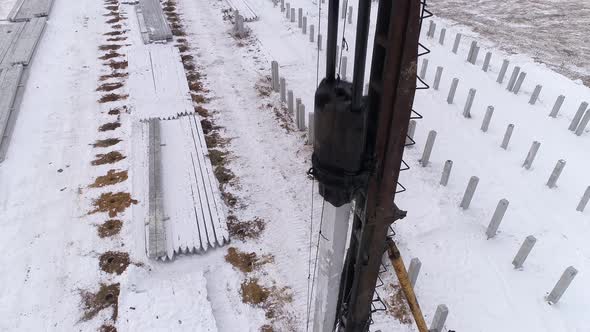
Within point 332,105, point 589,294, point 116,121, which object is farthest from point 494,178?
point 116,121

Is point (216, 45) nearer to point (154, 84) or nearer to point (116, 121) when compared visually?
point (154, 84)

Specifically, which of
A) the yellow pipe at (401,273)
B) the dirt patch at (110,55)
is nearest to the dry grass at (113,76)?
the dirt patch at (110,55)

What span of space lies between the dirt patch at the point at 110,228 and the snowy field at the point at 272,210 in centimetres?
12

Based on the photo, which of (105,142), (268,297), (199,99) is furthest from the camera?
(199,99)

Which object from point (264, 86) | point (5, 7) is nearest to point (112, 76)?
point (264, 86)

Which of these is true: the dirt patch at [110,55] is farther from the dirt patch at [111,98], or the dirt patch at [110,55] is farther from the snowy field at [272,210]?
the dirt patch at [111,98]

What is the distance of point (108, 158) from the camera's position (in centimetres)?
938

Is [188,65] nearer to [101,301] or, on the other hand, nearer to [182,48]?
[182,48]

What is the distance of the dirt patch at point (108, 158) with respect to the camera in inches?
365

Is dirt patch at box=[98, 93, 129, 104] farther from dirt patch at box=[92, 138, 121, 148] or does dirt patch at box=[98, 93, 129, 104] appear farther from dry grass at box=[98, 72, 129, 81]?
dirt patch at box=[92, 138, 121, 148]

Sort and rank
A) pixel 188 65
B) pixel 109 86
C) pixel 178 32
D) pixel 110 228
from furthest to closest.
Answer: pixel 178 32
pixel 188 65
pixel 109 86
pixel 110 228

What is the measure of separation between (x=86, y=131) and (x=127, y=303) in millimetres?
5640

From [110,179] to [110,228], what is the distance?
151 centimetres

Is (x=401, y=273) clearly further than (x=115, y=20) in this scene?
No
